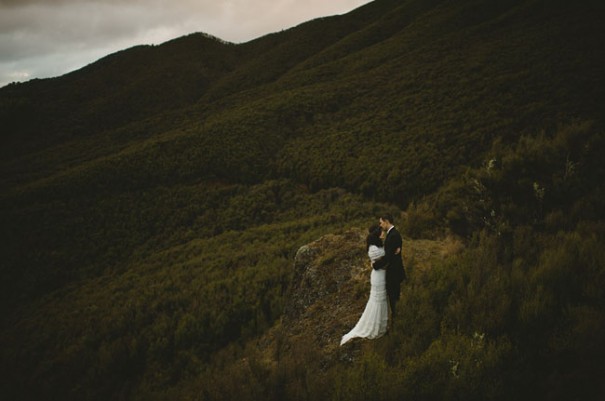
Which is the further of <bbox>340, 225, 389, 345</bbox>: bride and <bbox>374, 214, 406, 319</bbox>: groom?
<bbox>374, 214, 406, 319</bbox>: groom

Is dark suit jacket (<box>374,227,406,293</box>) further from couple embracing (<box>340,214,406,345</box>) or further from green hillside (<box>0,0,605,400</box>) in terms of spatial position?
green hillside (<box>0,0,605,400</box>)

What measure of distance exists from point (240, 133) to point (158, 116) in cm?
2630

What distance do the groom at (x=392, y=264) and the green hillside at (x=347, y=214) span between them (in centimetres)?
31

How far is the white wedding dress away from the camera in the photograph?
15.7ft

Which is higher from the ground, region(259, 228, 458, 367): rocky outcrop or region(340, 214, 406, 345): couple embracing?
region(340, 214, 406, 345): couple embracing

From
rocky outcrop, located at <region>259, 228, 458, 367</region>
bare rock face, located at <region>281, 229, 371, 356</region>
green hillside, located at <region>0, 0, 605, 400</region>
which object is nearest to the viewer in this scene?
green hillside, located at <region>0, 0, 605, 400</region>

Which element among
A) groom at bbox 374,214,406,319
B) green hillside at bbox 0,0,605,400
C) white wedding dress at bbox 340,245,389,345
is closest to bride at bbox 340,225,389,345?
white wedding dress at bbox 340,245,389,345

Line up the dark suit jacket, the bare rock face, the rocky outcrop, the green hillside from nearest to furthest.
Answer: the green hillside < the dark suit jacket < the rocky outcrop < the bare rock face

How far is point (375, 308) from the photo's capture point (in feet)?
15.8

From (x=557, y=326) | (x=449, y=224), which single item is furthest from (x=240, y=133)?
(x=557, y=326)

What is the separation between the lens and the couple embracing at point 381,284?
4797 mm

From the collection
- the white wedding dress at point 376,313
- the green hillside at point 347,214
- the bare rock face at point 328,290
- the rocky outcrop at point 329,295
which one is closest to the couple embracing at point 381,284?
the white wedding dress at point 376,313

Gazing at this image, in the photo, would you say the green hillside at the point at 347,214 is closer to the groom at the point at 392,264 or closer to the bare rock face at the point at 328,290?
the groom at the point at 392,264

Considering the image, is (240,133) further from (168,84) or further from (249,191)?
(168,84)
